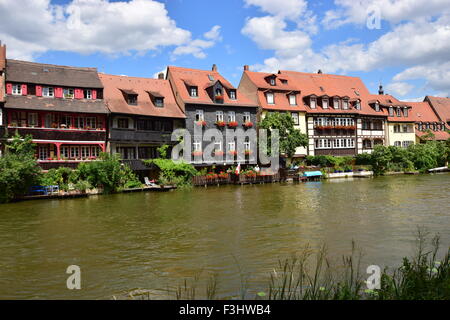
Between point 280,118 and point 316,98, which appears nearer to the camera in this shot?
point 280,118

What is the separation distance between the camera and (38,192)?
2947 centimetres

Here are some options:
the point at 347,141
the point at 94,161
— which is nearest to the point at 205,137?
the point at 94,161

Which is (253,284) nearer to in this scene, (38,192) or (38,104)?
(38,192)

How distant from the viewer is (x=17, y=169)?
87.7ft

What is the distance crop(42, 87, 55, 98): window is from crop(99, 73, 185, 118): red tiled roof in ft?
15.2

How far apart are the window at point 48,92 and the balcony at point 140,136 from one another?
5796mm

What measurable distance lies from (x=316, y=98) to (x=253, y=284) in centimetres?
4570

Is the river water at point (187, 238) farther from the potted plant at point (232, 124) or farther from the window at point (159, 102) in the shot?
the potted plant at point (232, 124)

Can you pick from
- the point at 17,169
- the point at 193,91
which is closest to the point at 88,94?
the point at 17,169

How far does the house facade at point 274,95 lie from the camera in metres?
48.3

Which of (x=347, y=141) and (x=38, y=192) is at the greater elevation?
(x=347, y=141)

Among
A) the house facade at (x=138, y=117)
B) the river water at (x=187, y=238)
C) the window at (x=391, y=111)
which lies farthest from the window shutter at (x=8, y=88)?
the window at (x=391, y=111)
